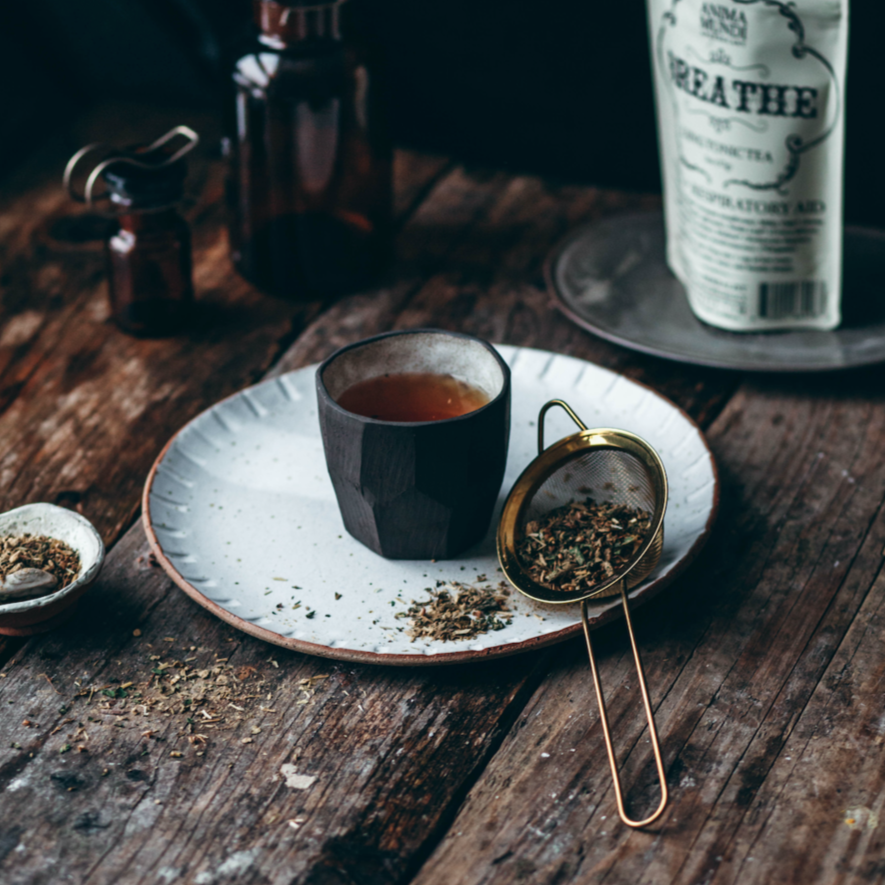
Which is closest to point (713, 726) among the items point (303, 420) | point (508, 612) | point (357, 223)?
point (508, 612)

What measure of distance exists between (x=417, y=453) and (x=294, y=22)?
2.04 feet

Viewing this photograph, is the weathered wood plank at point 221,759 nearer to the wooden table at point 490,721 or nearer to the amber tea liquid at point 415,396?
the wooden table at point 490,721

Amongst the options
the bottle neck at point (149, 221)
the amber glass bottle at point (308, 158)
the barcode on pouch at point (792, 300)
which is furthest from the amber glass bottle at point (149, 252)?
the barcode on pouch at point (792, 300)

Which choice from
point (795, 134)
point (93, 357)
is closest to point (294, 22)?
point (93, 357)

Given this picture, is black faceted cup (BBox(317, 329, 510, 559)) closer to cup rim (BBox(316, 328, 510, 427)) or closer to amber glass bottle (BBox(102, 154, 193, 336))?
cup rim (BBox(316, 328, 510, 427))

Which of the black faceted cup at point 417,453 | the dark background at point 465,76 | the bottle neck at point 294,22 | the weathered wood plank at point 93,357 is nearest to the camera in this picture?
the black faceted cup at point 417,453

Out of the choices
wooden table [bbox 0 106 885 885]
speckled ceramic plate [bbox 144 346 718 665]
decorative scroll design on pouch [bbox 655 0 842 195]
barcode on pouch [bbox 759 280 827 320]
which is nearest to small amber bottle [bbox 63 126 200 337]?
wooden table [bbox 0 106 885 885]

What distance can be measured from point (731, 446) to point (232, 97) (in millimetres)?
699

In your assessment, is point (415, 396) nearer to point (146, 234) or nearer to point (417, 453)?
point (417, 453)

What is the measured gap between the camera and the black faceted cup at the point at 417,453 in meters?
0.77

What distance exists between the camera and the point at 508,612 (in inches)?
31.4

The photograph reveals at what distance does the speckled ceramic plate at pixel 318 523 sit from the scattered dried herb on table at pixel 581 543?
0.02m

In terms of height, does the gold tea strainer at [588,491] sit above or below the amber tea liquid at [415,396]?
below

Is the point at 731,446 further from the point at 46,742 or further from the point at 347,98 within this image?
the point at 46,742
